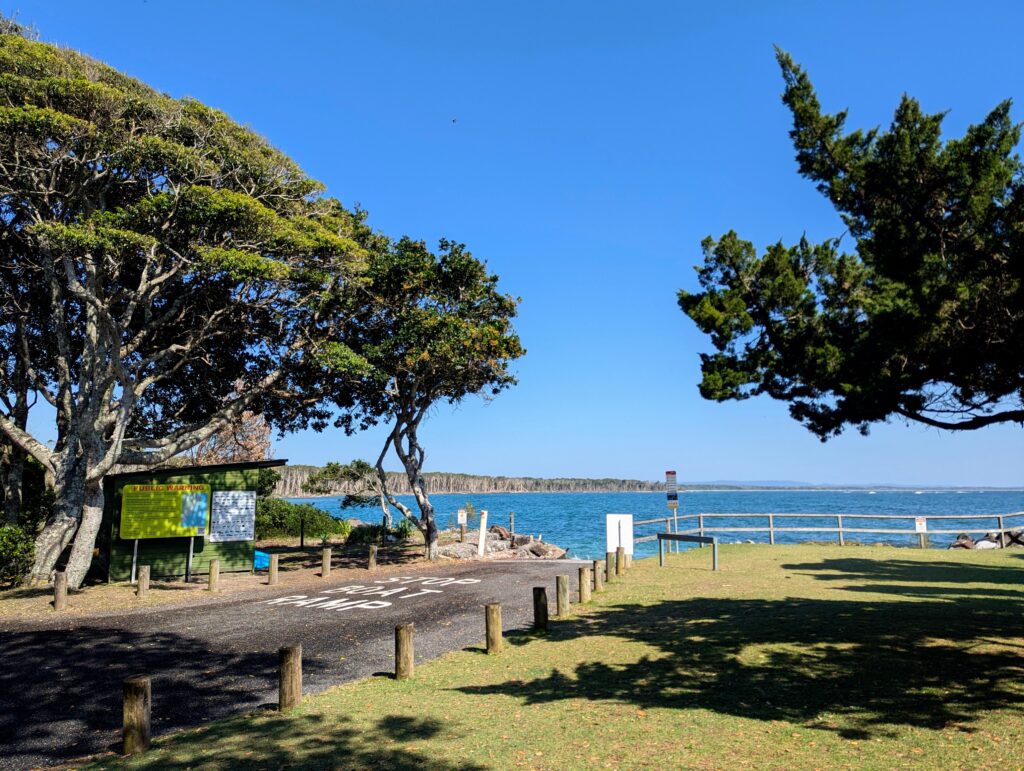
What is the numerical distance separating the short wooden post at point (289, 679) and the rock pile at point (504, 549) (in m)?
18.1

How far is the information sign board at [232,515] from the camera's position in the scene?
763 inches

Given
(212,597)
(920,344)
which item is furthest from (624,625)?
(212,597)

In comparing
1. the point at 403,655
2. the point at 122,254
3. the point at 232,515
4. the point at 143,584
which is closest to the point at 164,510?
the point at 232,515

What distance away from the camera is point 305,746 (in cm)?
568

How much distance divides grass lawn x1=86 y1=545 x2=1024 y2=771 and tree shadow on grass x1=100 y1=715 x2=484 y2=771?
0.07 ft

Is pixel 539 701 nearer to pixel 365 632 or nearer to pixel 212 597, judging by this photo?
pixel 365 632

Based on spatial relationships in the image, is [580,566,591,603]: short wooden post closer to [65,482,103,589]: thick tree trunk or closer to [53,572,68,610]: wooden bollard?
[53,572,68,610]: wooden bollard

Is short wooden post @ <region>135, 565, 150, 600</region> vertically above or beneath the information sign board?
beneath

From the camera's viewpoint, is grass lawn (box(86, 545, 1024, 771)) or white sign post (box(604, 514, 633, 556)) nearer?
grass lawn (box(86, 545, 1024, 771))

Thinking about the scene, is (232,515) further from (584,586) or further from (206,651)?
(584,586)

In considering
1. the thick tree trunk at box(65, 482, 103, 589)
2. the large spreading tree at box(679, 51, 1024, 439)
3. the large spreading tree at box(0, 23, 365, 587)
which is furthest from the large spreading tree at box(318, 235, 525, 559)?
the large spreading tree at box(679, 51, 1024, 439)

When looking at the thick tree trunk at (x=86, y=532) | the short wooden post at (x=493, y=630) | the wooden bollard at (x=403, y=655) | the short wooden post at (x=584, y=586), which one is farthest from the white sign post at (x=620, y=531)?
the thick tree trunk at (x=86, y=532)

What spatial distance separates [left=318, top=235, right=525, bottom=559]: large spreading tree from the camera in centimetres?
2081

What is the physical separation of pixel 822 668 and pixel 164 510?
57.1 ft
